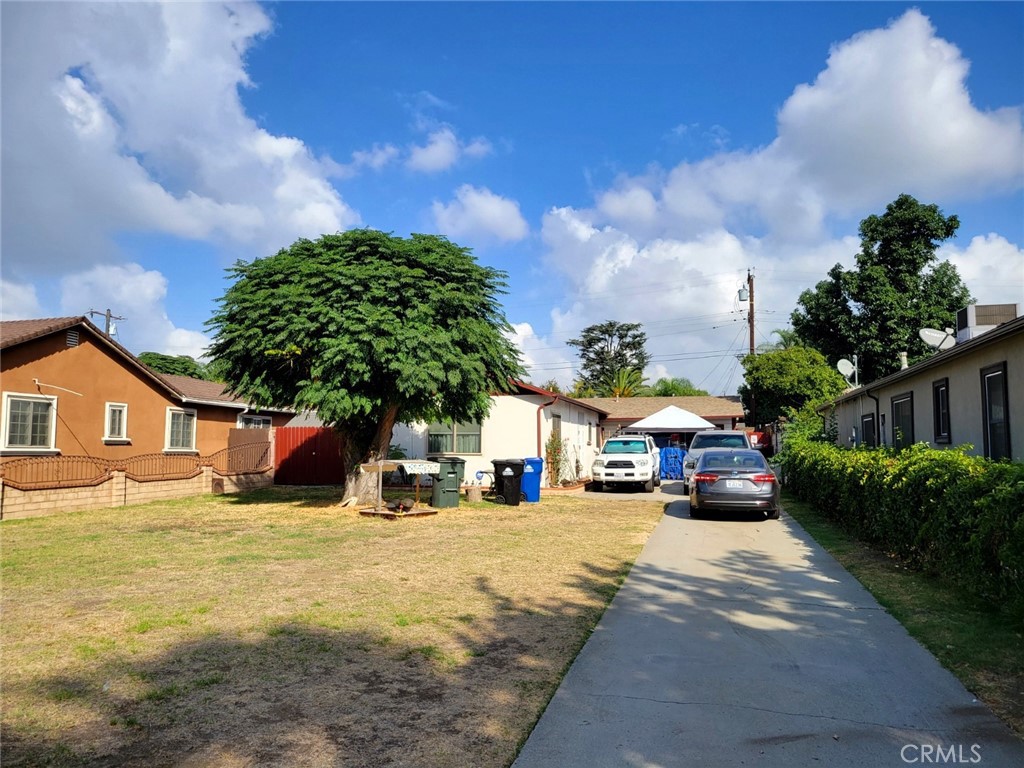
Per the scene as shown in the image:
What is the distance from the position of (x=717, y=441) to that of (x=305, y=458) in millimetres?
13855

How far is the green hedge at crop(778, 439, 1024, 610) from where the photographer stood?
19.0 ft

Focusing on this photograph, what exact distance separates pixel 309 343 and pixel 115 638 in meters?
9.10

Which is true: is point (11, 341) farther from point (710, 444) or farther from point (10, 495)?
point (710, 444)

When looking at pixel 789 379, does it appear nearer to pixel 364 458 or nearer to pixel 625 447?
pixel 625 447

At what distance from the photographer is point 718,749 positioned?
148 inches

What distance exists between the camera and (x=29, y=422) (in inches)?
634

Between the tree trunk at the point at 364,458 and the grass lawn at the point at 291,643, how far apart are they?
5275 mm

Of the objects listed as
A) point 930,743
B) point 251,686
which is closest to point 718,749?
point 930,743

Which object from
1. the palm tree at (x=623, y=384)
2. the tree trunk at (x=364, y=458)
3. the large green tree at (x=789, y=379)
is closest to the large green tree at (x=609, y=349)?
the palm tree at (x=623, y=384)

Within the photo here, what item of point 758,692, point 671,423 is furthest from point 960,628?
point 671,423

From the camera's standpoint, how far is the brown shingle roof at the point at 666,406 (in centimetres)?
4038

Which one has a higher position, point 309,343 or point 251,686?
point 309,343

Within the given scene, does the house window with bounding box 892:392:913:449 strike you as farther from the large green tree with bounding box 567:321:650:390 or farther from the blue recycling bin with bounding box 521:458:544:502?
the large green tree with bounding box 567:321:650:390

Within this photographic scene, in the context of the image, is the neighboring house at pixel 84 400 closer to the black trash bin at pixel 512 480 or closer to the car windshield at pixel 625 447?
the black trash bin at pixel 512 480
